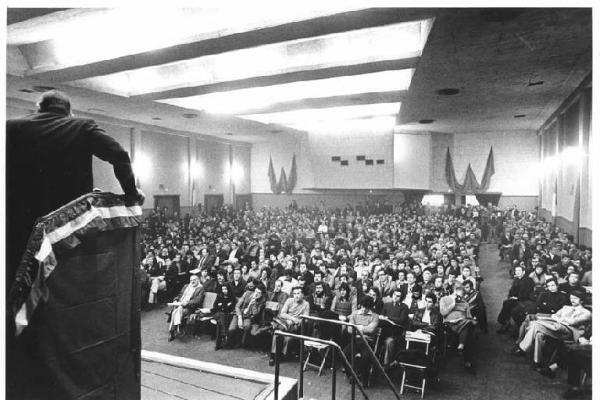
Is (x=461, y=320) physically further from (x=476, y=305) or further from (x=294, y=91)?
(x=294, y=91)

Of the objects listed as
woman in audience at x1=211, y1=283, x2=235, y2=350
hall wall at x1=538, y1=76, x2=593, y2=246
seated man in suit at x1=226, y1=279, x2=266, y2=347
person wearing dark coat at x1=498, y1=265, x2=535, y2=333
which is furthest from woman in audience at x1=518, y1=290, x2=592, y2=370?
woman in audience at x1=211, y1=283, x2=235, y2=350

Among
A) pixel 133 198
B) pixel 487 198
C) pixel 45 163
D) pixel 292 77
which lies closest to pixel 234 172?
pixel 487 198

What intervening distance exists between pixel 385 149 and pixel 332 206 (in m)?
4.78

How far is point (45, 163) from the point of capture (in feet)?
6.66

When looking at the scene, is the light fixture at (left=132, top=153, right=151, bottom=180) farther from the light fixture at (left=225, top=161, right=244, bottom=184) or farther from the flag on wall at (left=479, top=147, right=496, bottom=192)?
the flag on wall at (left=479, top=147, right=496, bottom=192)

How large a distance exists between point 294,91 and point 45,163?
11592 millimetres

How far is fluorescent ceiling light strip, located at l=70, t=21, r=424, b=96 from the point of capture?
27.0 feet

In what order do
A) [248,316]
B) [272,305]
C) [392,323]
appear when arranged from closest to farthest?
[392,323]
[248,316]
[272,305]

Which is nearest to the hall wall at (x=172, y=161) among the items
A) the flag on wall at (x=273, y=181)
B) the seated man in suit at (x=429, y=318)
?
the flag on wall at (x=273, y=181)

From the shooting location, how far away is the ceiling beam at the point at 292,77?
860 cm

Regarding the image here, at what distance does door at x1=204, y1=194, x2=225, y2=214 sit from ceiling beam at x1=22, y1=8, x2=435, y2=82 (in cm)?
1218

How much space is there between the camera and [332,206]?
23312 mm

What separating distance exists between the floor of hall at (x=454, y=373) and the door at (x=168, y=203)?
1070 centimetres

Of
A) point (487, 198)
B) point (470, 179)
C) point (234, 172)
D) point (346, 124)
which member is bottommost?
point (487, 198)
